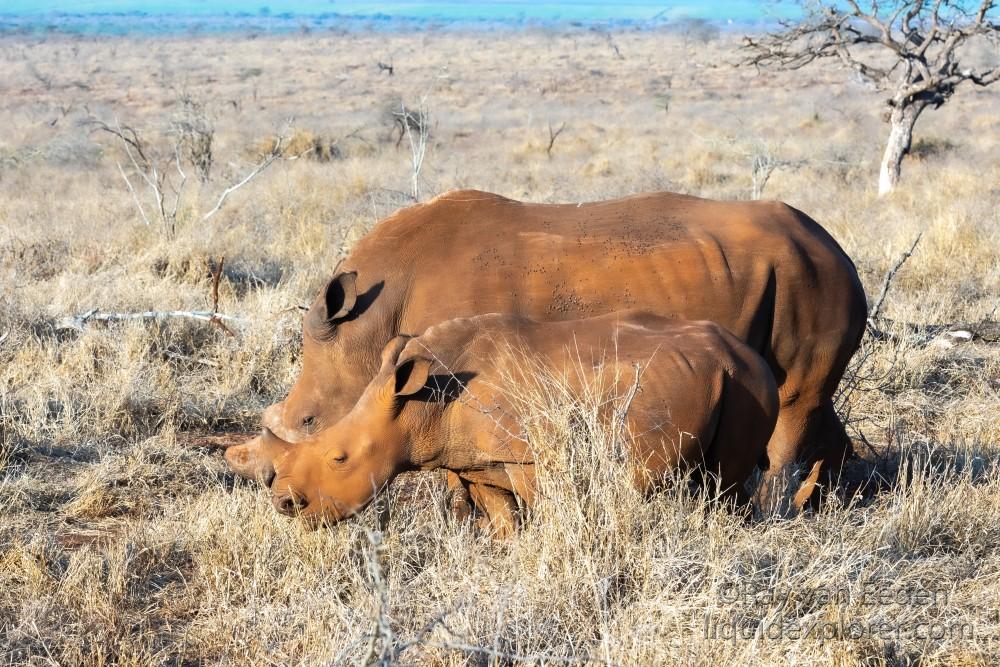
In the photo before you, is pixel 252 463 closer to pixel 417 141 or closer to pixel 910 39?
pixel 910 39

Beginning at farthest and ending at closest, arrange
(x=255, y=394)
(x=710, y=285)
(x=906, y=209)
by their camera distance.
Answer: (x=906, y=209) < (x=255, y=394) < (x=710, y=285)

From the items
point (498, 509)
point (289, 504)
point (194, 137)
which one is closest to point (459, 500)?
point (498, 509)

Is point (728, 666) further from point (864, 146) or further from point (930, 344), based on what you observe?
point (864, 146)

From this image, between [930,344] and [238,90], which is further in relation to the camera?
[238,90]

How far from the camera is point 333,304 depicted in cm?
493

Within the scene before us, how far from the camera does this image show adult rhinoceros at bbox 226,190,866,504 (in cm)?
490

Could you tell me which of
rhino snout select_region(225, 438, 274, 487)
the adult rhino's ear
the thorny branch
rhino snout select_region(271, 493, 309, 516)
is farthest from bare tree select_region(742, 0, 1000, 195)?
rhino snout select_region(271, 493, 309, 516)

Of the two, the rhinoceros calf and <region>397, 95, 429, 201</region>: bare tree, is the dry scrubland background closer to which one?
the rhinoceros calf

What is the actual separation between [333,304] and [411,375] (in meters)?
1.09

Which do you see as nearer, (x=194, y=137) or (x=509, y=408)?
(x=509, y=408)

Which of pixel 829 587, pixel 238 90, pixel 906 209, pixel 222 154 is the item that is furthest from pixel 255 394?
pixel 238 90

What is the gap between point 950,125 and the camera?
26422 mm

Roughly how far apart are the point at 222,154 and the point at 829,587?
18921 mm

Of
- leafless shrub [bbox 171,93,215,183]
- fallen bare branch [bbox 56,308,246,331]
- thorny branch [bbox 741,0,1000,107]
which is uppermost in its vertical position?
thorny branch [bbox 741,0,1000,107]
